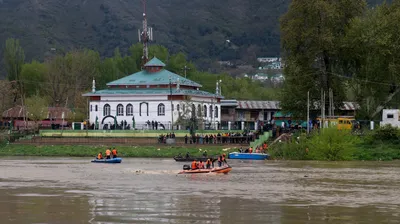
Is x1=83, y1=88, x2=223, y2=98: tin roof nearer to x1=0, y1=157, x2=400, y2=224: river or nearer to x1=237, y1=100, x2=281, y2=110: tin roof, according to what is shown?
x1=237, y1=100, x2=281, y2=110: tin roof

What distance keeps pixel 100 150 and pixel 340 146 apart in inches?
961

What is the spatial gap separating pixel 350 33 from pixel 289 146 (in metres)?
16.1

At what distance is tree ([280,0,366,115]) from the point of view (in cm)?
8975

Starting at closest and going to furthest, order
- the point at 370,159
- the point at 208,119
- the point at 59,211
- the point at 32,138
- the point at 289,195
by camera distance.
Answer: the point at 59,211 < the point at 289,195 < the point at 370,159 < the point at 32,138 < the point at 208,119

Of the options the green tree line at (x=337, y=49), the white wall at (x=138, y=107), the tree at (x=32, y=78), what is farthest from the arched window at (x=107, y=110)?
the tree at (x=32, y=78)

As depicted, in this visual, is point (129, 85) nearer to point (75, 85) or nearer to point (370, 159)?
point (75, 85)

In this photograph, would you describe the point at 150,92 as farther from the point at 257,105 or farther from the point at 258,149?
the point at 258,149

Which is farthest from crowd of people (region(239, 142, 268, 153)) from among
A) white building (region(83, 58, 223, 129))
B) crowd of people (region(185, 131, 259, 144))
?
white building (region(83, 58, 223, 129))

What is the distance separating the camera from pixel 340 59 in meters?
93.6

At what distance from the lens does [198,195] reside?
43.2 metres

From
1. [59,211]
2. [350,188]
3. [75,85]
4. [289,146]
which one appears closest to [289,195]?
[350,188]

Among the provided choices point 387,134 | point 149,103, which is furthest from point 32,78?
point 387,134

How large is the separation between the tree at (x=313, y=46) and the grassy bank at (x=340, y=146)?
11044 mm

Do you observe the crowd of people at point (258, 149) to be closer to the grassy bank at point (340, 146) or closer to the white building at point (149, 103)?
the grassy bank at point (340, 146)
